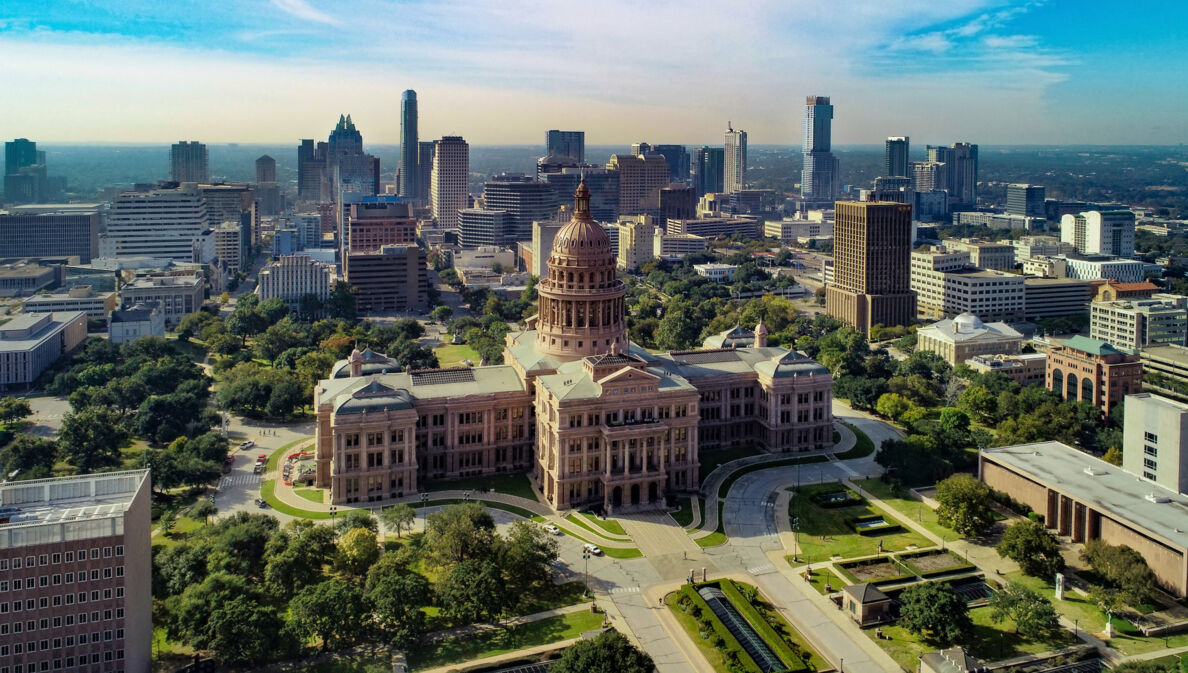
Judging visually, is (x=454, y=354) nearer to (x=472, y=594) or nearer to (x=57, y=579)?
(x=472, y=594)

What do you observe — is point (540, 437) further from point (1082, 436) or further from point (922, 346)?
point (922, 346)

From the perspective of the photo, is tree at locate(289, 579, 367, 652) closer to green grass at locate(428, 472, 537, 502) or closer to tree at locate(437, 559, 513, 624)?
tree at locate(437, 559, 513, 624)

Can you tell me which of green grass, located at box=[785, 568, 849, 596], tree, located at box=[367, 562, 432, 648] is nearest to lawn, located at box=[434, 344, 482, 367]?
tree, located at box=[367, 562, 432, 648]

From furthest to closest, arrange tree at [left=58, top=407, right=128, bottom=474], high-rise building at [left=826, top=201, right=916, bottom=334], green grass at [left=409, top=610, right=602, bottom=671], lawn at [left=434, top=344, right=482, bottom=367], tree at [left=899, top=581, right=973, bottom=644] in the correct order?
high-rise building at [left=826, top=201, right=916, bottom=334] → lawn at [left=434, top=344, right=482, bottom=367] → tree at [left=58, top=407, right=128, bottom=474] → tree at [left=899, top=581, right=973, bottom=644] → green grass at [left=409, top=610, right=602, bottom=671]

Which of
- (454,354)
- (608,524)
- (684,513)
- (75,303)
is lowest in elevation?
(608,524)

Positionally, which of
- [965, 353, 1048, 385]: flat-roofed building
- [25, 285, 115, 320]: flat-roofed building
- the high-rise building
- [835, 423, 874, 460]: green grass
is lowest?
[835, 423, 874, 460]: green grass

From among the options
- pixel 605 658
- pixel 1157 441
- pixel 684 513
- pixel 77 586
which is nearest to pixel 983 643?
pixel 605 658
